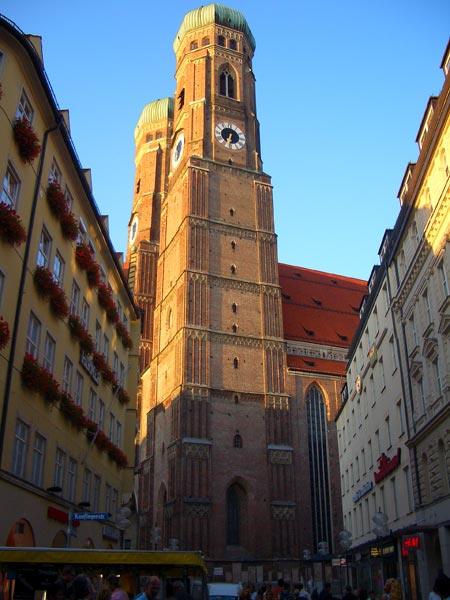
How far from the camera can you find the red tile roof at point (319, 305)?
5386 centimetres

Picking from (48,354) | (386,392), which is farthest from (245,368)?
(48,354)

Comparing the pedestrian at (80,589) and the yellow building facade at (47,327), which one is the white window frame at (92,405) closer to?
the yellow building facade at (47,327)

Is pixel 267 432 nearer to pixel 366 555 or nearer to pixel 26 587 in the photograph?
pixel 366 555

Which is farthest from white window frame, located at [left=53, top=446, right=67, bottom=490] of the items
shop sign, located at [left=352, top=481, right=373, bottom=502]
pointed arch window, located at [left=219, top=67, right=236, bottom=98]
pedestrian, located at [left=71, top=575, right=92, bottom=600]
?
pointed arch window, located at [left=219, top=67, right=236, bottom=98]

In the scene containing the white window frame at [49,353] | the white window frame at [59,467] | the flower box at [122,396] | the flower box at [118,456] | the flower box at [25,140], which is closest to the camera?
the flower box at [25,140]

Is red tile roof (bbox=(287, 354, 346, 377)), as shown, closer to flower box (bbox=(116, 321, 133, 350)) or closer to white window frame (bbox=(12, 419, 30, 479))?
flower box (bbox=(116, 321, 133, 350))

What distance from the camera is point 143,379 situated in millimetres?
51938

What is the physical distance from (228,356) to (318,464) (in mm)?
10285

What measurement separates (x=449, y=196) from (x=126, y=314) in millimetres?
17167

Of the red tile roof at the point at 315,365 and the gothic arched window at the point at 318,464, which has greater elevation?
the red tile roof at the point at 315,365

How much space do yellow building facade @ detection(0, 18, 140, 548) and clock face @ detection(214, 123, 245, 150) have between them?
29.7 meters

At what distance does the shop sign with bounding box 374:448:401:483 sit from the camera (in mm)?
22266

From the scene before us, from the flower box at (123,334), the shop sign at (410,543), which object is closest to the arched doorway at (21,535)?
the shop sign at (410,543)

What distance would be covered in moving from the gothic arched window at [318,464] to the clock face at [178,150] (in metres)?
21.6
